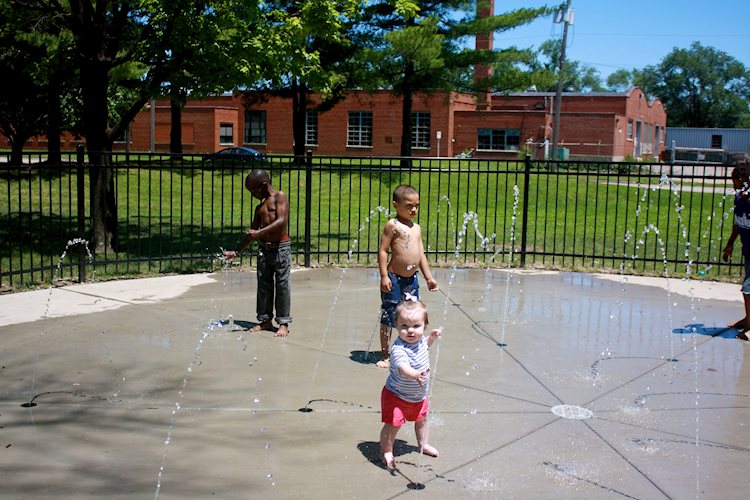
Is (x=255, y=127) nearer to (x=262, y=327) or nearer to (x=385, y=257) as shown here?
(x=262, y=327)

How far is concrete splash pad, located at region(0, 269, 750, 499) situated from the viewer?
437 centimetres

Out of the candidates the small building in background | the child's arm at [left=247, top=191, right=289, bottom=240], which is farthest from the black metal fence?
the small building in background

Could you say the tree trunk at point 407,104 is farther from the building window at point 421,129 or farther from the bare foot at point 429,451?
the bare foot at point 429,451

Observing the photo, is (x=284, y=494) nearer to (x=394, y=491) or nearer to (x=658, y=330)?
(x=394, y=491)

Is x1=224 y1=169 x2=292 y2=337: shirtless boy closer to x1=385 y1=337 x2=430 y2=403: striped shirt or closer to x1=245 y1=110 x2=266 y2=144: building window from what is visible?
x1=385 y1=337 x2=430 y2=403: striped shirt

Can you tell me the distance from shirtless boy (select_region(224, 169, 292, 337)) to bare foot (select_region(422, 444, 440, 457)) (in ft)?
9.55

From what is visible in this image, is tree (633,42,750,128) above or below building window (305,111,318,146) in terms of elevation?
above

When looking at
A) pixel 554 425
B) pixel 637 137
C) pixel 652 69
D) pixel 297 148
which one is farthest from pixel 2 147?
pixel 652 69

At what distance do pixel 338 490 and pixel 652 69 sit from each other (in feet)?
382

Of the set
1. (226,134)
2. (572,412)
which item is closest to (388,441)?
(572,412)

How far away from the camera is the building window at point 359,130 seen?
164ft

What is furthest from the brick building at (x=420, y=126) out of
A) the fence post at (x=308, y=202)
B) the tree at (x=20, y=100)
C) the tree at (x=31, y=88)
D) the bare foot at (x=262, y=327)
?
the bare foot at (x=262, y=327)

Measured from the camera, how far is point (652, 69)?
110750 millimetres

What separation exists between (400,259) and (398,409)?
198 cm
